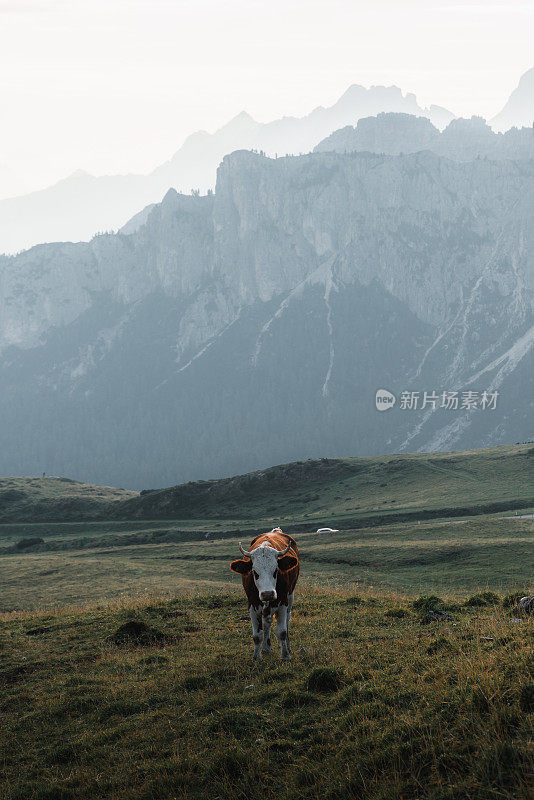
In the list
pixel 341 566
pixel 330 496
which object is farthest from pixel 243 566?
pixel 330 496

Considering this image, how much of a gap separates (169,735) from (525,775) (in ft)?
24.4

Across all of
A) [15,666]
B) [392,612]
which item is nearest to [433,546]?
[392,612]

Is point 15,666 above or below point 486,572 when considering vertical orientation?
above

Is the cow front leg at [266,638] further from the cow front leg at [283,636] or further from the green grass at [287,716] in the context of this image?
the green grass at [287,716]

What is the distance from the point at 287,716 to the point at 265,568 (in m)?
5.41

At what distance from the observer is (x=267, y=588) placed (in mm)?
17453

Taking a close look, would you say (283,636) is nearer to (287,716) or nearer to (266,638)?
(266,638)

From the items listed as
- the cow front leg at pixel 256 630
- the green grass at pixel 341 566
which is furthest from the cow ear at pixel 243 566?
the green grass at pixel 341 566

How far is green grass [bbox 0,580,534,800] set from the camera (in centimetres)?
877

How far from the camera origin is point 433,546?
57.0 m

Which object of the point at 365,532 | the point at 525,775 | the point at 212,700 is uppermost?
the point at 525,775

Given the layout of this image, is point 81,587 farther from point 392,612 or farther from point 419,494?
point 419,494

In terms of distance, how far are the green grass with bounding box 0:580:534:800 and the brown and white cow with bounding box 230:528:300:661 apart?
2.48 ft

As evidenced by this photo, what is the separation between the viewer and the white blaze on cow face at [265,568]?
57.5ft
